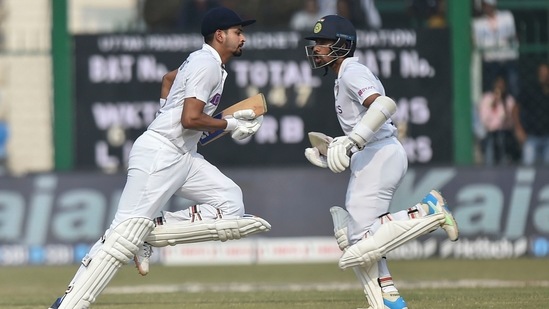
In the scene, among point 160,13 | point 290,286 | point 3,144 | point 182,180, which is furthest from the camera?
point 3,144

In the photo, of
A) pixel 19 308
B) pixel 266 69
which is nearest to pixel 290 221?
pixel 266 69

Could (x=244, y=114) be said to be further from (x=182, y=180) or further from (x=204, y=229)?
(x=204, y=229)

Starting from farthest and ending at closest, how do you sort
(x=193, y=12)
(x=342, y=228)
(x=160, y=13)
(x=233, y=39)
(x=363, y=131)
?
(x=160, y=13) < (x=193, y=12) < (x=233, y=39) < (x=342, y=228) < (x=363, y=131)

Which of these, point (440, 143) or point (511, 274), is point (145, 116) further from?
point (511, 274)

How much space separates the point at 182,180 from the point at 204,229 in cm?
34

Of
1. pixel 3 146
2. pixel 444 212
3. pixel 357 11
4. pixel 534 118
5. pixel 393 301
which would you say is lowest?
pixel 3 146

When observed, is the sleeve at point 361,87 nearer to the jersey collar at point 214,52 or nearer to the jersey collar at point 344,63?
the jersey collar at point 344,63

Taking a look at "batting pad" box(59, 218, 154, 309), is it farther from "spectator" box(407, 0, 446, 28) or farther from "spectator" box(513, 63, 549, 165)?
"spectator" box(513, 63, 549, 165)

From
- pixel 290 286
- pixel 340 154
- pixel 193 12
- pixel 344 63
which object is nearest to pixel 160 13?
pixel 193 12

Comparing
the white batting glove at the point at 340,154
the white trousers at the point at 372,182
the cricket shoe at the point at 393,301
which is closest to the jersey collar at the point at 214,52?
the white batting glove at the point at 340,154

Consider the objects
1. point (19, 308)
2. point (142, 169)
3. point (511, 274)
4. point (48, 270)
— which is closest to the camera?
point (142, 169)

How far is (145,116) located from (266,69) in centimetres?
142

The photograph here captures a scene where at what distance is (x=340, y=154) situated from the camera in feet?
27.5

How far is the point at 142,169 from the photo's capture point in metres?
8.43
